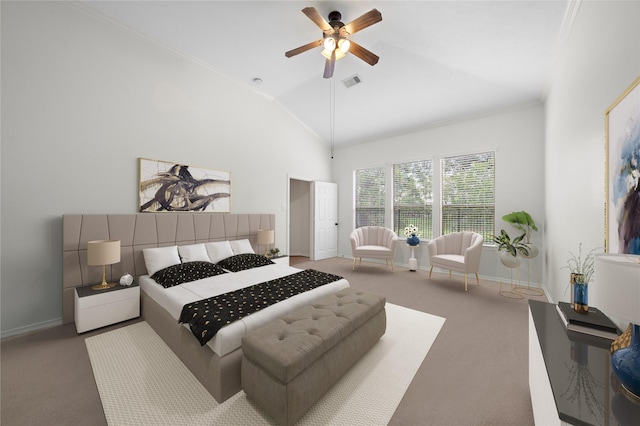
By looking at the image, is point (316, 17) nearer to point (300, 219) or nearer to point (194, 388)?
point (194, 388)

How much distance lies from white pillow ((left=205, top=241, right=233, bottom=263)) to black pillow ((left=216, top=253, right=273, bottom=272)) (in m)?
0.10

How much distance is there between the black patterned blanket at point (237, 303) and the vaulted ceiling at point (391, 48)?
122 inches

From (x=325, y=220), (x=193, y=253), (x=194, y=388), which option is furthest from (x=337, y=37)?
(x=325, y=220)

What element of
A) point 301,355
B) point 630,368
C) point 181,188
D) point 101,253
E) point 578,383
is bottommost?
point 301,355

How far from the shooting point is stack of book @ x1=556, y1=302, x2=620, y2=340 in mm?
1270

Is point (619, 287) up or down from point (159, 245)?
up

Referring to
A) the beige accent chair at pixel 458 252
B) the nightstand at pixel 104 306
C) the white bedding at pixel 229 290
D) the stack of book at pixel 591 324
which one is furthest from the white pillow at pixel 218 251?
the stack of book at pixel 591 324

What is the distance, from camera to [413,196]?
220 inches

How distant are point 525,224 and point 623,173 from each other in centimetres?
322

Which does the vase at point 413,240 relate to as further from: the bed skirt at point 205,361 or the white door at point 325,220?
the bed skirt at point 205,361

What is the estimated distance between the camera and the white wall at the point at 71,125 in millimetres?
2512

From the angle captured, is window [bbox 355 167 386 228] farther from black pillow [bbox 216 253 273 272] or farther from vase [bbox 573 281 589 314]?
vase [bbox 573 281 589 314]

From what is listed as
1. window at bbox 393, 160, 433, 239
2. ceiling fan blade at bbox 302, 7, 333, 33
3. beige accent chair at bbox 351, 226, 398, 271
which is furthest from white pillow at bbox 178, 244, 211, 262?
window at bbox 393, 160, 433, 239

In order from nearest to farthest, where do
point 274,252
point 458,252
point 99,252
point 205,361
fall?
point 205,361, point 99,252, point 458,252, point 274,252
